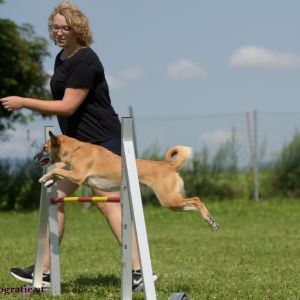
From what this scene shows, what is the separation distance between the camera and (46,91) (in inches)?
674

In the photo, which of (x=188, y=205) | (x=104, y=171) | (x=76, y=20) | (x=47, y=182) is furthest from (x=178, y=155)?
(x=76, y=20)

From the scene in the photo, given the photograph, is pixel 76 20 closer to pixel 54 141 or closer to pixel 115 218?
pixel 54 141

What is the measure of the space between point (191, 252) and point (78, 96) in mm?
3889

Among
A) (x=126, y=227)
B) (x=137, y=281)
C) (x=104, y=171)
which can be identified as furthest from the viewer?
(x=137, y=281)

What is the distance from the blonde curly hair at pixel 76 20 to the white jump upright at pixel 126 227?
69 cm

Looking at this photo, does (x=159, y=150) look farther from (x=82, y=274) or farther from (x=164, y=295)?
(x=164, y=295)

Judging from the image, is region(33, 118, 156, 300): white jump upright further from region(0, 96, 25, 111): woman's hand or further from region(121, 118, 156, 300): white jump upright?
region(0, 96, 25, 111): woman's hand

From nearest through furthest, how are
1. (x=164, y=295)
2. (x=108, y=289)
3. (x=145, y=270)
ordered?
(x=145, y=270) → (x=164, y=295) → (x=108, y=289)

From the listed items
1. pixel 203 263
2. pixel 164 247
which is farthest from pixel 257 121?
pixel 203 263

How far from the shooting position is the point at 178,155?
5.66 metres

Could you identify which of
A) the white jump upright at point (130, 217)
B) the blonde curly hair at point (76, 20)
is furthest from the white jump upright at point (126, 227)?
the blonde curly hair at point (76, 20)

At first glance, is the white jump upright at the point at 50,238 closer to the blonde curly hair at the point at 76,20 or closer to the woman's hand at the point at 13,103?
the woman's hand at the point at 13,103

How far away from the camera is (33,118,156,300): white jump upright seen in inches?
183

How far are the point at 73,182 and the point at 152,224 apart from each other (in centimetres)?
789
